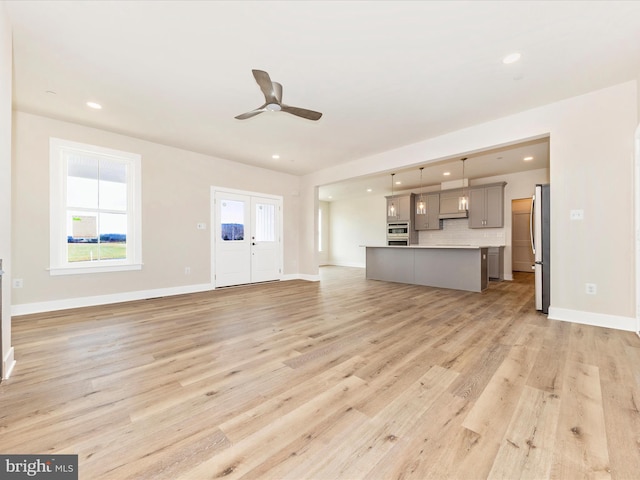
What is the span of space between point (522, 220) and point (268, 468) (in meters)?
9.94

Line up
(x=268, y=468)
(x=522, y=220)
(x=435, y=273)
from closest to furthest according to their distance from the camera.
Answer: (x=268, y=468)
(x=435, y=273)
(x=522, y=220)

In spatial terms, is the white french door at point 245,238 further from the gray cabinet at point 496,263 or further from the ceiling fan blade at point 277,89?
the gray cabinet at point 496,263

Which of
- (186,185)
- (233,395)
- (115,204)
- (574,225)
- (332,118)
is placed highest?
(332,118)

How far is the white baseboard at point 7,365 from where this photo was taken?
1.96 m

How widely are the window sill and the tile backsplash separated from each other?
7.52 meters

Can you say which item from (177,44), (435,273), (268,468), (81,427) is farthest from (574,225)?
(81,427)

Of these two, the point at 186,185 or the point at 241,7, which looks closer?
the point at 241,7

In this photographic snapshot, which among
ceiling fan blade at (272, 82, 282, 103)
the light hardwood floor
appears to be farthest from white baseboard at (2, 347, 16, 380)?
ceiling fan blade at (272, 82, 282, 103)

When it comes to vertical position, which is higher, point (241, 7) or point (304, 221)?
point (241, 7)

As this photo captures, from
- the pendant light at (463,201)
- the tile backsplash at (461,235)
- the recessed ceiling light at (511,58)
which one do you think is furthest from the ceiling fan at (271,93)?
the tile backsplash at (461,235)

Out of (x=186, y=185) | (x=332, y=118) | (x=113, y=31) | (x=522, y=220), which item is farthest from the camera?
(x=522, y=220)

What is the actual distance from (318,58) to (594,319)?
14.1 feet

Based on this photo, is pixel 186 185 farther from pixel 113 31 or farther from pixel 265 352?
pixel 265 352

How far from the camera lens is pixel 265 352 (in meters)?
2.47
